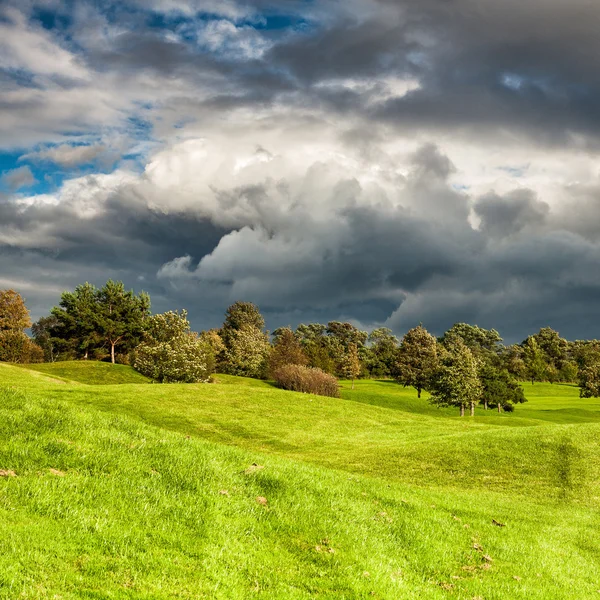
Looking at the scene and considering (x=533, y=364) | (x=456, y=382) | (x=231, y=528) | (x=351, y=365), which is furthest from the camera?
(x=533, y=364)

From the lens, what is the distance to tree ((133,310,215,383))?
257 ft

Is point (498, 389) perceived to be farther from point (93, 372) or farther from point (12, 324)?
point (12, 324)

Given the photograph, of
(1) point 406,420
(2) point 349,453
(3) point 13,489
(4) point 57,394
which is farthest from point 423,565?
(1) point 406,420

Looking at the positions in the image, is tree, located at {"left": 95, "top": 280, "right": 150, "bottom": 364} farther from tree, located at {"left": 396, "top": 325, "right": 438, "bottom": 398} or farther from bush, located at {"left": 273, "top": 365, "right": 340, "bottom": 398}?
tree, located at {"left": 396, "top": 325, "right": 438, "bottom": 398}

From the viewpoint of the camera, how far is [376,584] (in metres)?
10.6

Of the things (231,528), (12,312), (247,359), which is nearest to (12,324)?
(12,312)

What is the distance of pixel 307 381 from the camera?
82562 mm

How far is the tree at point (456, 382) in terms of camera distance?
75000 millimetres

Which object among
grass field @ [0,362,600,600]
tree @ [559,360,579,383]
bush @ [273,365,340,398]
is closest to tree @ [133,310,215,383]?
bush @ [273,365,340,398]

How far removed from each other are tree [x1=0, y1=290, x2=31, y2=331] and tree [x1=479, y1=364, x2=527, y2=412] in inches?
3416

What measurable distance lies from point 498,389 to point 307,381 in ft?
106

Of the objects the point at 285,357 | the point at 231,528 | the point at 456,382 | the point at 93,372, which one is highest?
the point at 231,528

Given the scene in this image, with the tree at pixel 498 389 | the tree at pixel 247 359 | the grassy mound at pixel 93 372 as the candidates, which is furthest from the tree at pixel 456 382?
the tree at pixel 247 359

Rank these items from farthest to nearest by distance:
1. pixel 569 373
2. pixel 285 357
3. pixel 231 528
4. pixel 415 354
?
pixel 569 373
pixel 415 354
pixel 285 357
pixel 231 528
